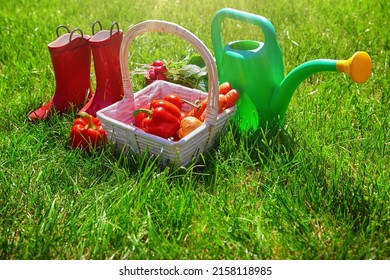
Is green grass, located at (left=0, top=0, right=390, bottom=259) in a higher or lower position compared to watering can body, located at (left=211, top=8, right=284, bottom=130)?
lower

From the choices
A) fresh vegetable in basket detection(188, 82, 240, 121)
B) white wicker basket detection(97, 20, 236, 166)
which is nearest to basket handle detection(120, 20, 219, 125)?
white wicker basket detection(97, 20, 236, 166)

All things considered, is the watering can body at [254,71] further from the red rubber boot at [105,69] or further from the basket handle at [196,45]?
the red rubber boot at [105,69]

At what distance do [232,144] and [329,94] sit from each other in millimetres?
746

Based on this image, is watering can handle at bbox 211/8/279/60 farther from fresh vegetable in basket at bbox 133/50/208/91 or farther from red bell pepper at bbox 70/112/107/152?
red bell pepper at bbox 70/112/107/152

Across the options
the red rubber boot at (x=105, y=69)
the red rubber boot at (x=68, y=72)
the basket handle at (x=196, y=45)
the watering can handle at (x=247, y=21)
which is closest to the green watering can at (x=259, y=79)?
the watering can handle at (x=247, y=21)

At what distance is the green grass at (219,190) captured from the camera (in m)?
1.67

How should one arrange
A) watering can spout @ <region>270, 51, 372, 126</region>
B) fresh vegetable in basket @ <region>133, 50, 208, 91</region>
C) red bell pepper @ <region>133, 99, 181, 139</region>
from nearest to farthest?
watering can spout @ <region>270, 51, 372, 126</region> → red bell pepper @ <region>133, 99, 181, 139</region> → fresh vegetable in basket @ <region>133, 50, 208, 91</region>

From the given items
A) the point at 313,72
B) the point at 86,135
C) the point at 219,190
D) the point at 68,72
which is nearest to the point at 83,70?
the point at 68,72

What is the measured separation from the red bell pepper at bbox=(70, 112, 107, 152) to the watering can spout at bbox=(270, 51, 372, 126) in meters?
0.71

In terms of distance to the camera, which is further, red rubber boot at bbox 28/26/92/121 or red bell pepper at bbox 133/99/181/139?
red rubber boot at bbox 28/26/92/121

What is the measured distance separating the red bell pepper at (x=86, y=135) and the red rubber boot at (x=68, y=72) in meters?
0.30

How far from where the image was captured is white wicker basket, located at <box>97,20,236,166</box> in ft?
6.28

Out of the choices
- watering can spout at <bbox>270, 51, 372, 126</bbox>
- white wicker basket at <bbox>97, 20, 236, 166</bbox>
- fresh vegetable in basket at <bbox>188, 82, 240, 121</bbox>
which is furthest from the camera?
fresh vegetable in basket at <bbox>188, 82, 240, 121</bbox>
